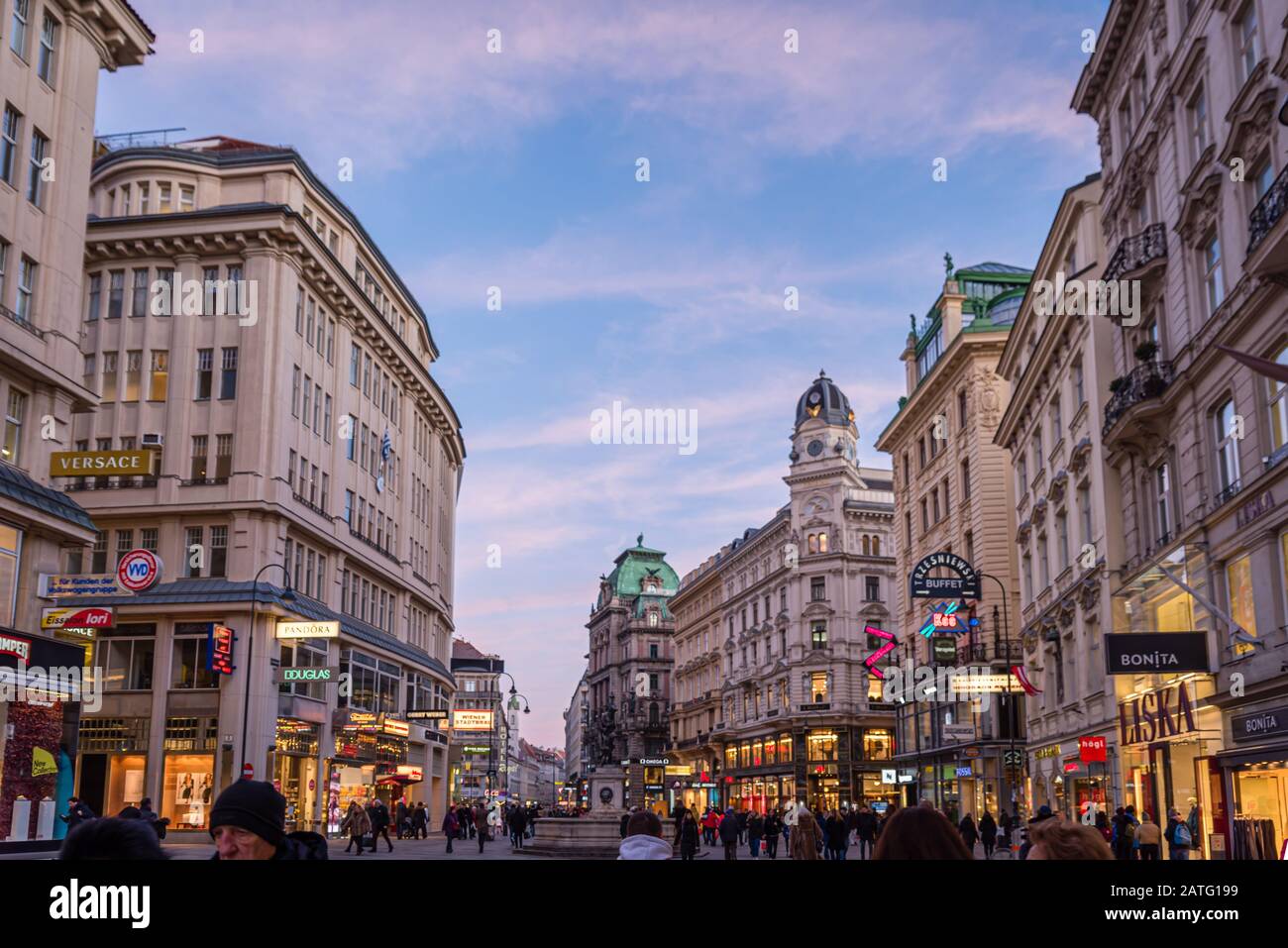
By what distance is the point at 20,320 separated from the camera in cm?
3056

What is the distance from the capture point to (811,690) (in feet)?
295

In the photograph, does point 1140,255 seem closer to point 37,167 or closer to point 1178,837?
point 1178,837

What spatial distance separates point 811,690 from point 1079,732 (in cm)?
5070

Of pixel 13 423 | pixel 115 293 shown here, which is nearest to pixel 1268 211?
pixel 13 423

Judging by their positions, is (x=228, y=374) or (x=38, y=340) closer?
(x=38, y=340)

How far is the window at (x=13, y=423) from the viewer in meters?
30.7

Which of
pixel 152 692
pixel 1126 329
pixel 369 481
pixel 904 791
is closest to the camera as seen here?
pixel 1126 329

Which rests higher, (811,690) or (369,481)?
(369,481)

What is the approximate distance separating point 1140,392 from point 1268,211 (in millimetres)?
9088

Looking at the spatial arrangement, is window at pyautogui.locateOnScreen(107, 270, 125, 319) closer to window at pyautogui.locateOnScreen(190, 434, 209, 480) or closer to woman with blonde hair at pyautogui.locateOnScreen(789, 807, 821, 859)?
window at pyautogui.locateOnScreen(190, 434, 209, 480)

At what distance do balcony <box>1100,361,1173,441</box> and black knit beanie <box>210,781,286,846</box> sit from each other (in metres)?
30.0

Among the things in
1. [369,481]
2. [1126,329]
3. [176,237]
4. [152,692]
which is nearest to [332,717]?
[152,692]
